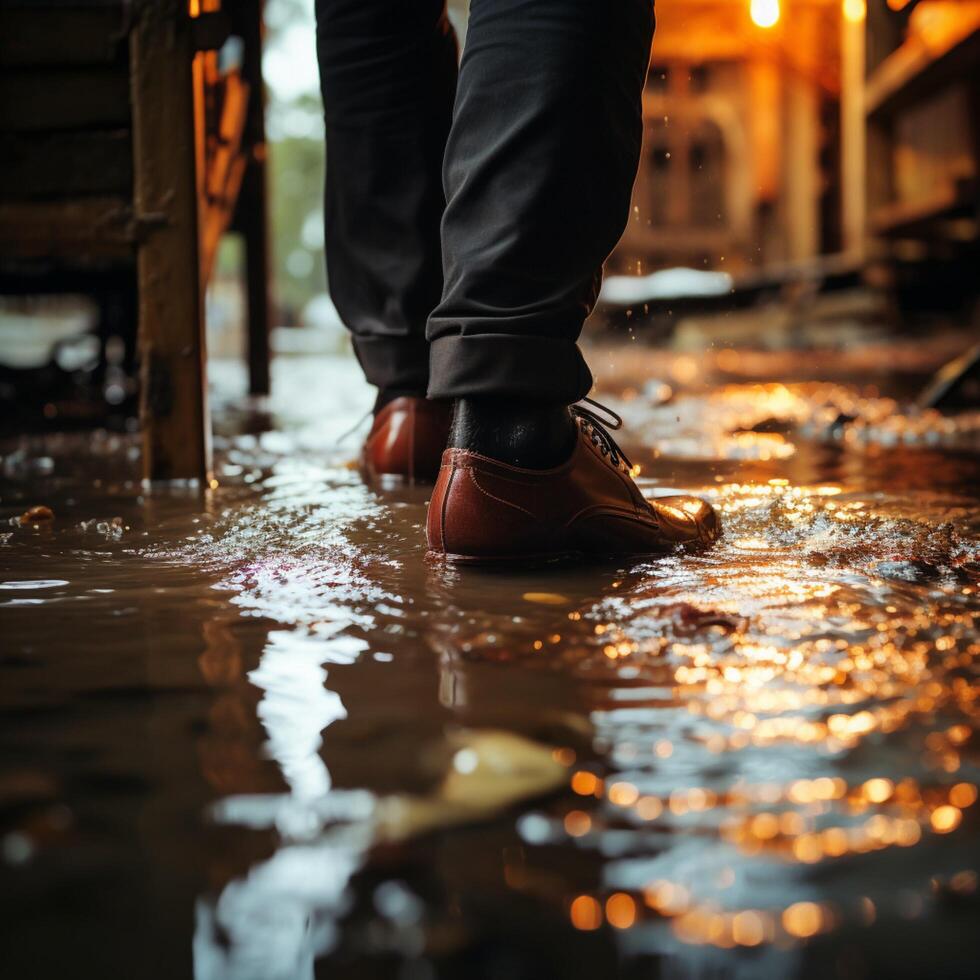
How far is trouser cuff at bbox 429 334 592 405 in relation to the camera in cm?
106

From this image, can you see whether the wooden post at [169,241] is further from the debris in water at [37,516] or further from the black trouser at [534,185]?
the black trouser at [534,185]

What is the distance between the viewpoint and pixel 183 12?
166 cm

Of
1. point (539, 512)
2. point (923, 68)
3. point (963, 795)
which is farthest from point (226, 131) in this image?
point (923, 68)

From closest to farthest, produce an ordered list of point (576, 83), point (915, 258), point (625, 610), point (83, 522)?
1. point (625, 610)
2. point (576, 83)
3. point (83, 522)
4. point (915, 258)

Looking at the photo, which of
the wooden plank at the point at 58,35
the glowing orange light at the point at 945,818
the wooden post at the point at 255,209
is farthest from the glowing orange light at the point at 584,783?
the wooden post at the point at 255,209

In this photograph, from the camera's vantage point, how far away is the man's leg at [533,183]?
1.02m

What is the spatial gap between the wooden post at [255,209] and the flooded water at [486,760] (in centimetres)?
235

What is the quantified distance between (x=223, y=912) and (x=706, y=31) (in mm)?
11297

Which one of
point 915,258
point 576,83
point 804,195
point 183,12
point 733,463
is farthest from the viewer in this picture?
point 804,195

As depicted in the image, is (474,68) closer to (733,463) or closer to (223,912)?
(223,912)

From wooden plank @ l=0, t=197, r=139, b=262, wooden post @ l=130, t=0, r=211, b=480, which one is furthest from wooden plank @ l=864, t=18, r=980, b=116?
wooden plank @ l=0, t=197, r=139, b=262

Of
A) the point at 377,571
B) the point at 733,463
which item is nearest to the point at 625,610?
the point at 377,571

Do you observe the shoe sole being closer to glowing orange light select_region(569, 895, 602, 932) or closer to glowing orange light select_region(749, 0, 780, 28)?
glowing orange light select_region(569, 895, 602, 932)

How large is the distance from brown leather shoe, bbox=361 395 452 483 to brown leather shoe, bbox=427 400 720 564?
1.79ft
